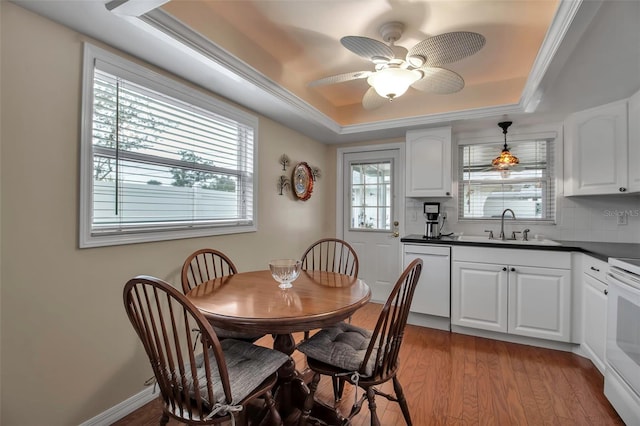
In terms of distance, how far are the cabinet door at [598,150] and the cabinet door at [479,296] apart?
1087 mm

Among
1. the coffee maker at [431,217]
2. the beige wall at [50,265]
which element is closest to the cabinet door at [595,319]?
the coffee maker at [431,217]

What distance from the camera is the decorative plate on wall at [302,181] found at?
11.5 feet

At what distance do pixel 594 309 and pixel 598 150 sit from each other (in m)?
1.38

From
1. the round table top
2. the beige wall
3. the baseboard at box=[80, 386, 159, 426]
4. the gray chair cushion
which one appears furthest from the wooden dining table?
the baseboard at box=[80, 386, 159, 426]

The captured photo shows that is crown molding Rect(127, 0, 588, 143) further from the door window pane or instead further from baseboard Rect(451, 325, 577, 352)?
baseboard Rect(451, 325, 577, 352)

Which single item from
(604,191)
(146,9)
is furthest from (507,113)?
(146,9)

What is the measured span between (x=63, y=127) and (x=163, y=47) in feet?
2.33

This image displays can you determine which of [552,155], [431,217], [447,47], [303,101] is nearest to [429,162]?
[431,217]

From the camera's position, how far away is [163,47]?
5.87 feet

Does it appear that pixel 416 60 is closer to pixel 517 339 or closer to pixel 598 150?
pixel 598 150

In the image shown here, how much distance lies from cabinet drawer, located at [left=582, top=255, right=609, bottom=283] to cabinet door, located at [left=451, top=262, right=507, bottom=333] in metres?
0.57

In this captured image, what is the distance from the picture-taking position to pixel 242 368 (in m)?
1.34

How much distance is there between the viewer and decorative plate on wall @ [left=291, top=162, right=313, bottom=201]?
3518mm

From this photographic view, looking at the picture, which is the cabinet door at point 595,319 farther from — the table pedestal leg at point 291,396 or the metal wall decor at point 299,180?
the metal wall decor at point 299,180
